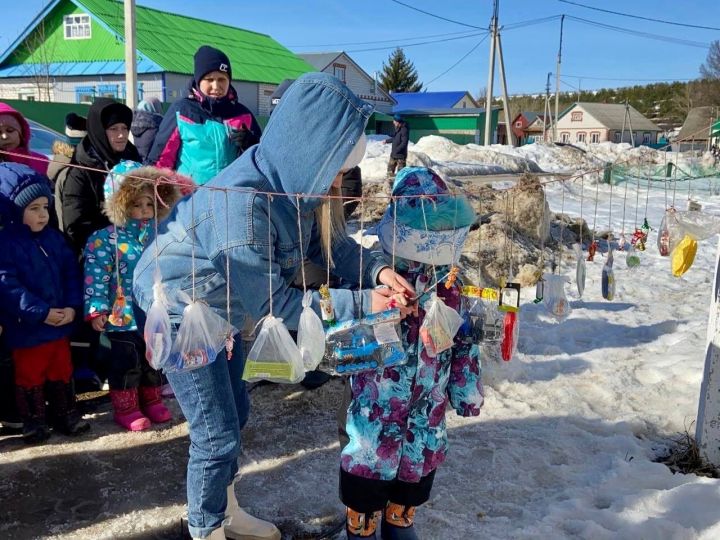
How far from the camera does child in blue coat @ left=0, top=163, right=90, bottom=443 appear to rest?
119 inches

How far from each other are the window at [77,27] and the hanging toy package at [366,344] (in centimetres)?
2711

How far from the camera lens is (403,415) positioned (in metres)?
2.25

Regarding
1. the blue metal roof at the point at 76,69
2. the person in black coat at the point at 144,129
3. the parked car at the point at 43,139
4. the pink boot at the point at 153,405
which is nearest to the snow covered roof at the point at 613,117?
the blue metal roof at the point at 76,69

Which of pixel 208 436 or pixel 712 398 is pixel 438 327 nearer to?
pixel 208 436

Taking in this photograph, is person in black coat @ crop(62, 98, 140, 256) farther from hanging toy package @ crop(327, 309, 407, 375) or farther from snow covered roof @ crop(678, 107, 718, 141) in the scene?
snow covered roof @ crop(678, 107, 718, 141)

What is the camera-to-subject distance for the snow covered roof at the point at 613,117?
59.8m

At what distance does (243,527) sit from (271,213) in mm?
1378

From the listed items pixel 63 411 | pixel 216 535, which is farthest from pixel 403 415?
pixel 63 411

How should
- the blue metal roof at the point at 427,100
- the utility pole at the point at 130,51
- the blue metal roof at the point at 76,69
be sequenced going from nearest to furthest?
1. the utility pole at the point at 130,51
2. the blue metal roof at the point at 76,69
3. the blue metal roof at the point at 427,100

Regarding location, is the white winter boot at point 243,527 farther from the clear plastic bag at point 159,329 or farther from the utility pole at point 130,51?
the utility pole at point 130,51

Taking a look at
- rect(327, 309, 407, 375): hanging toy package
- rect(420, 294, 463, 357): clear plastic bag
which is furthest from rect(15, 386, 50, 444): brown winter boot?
rect(420, 294, 463, 357): clear plastic bag

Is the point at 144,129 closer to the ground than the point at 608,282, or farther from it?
farther from it

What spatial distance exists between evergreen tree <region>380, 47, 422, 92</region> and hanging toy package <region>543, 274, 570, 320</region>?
5265 cm

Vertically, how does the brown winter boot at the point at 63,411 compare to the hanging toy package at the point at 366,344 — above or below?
below
